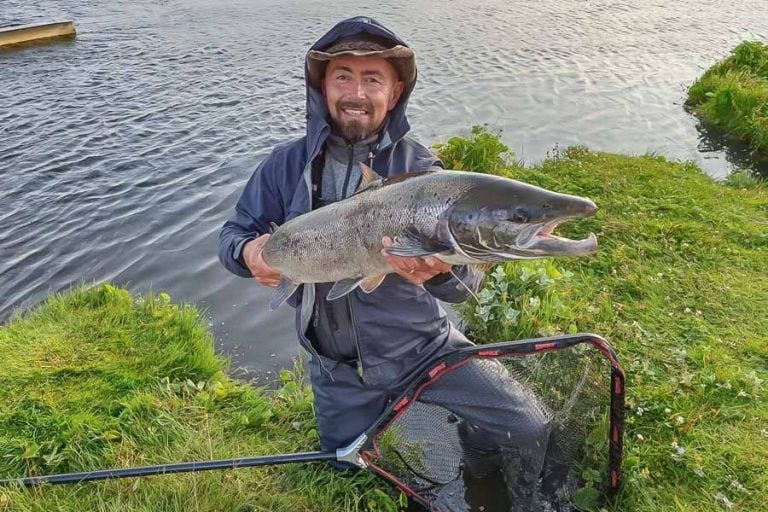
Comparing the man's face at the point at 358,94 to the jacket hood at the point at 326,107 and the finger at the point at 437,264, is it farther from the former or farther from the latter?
the finger at the point at 437,264

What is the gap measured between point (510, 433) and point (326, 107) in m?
2.52

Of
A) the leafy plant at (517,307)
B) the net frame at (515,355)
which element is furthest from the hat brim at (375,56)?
the leafy plant at (517,307)

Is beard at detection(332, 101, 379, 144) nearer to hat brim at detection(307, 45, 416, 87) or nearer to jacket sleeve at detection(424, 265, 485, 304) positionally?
hat brim at detection(307, 45, 416, 87)

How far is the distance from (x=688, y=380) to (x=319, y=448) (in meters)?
2.99

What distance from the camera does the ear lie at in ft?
12.8

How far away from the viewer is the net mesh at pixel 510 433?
3818 mm

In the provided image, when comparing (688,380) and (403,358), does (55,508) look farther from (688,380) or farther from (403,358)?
(688,380)

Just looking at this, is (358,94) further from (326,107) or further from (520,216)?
(520,216)

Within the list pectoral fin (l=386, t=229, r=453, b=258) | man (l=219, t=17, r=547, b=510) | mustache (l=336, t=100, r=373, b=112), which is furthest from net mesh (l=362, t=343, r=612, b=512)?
mustache (l=336, t=100, r=373, b=112)

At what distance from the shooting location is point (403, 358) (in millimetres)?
3887

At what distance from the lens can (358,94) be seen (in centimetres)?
369

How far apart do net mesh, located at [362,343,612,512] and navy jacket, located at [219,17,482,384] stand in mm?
334

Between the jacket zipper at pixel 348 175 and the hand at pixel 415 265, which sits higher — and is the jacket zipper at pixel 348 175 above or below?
above

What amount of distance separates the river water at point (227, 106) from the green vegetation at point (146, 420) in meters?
0.85
